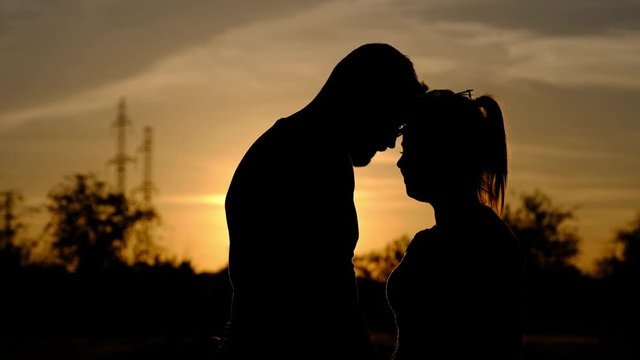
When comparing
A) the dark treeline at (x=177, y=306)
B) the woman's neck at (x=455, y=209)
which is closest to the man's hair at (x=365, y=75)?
the woman's neck at (x=455, y=209)

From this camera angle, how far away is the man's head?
150 inches

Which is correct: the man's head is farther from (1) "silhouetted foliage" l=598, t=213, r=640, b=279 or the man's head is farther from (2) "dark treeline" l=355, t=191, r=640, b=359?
(1) "silhouetted foliage" l=598, t=213, r=640, b=279

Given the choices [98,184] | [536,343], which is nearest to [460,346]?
[536,343]

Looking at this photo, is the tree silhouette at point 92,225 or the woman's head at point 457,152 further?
the tree silhouette at point 92,225

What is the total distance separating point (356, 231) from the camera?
138 inches

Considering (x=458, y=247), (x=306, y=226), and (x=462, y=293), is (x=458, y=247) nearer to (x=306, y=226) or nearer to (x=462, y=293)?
(x=462, y=293)

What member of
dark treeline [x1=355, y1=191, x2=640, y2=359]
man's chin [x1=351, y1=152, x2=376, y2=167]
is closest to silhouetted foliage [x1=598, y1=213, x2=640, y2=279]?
dark treeline [x1=355, y1=191, x2=640, y2=359]

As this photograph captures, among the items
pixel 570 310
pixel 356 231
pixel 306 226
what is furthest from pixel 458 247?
pixel 570 310

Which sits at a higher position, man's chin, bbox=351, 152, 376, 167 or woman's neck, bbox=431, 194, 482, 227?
man's chin, bbox=351, 152, 376, 167

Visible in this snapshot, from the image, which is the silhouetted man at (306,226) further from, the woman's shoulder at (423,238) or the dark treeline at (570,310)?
the dark treeline at (570,310)

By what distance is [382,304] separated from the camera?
122ft

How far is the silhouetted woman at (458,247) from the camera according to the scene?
136 inches

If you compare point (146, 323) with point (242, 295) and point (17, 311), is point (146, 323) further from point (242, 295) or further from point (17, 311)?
point (242, 295)

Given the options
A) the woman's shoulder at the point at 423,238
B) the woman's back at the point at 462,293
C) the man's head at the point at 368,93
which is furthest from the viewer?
the man's head at the point at 368,93
